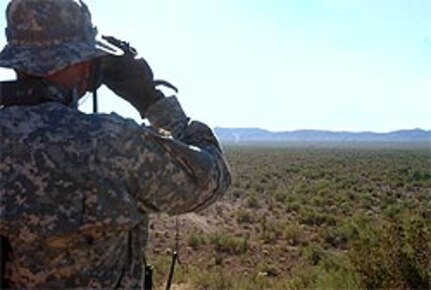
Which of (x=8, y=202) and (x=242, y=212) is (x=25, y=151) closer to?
(x=8, y=202)

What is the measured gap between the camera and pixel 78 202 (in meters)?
2.09

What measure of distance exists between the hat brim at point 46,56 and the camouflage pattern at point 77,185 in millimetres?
114

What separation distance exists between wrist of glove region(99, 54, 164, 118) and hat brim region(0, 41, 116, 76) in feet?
0.35

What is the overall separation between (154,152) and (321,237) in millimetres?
13606

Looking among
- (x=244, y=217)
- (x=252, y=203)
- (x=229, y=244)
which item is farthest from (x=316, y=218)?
(x=229, y=244)

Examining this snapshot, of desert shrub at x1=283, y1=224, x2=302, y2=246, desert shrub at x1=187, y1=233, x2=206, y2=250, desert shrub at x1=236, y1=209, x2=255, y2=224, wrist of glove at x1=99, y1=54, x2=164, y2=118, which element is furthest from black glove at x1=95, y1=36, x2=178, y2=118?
desert shrub at x1=236, y1=209, x2=255, y2=224

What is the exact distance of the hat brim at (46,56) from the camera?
212 cm

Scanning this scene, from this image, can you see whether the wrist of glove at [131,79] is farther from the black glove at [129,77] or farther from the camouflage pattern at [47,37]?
the camouflage pattern at [47,37]

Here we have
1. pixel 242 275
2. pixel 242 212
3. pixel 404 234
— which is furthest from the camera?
pixel 242 212

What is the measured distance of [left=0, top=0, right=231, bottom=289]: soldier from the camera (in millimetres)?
2084

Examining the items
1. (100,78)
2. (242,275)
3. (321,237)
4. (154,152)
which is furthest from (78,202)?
(321,237)

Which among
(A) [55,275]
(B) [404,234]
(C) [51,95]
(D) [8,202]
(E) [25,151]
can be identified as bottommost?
(B) [404,234]

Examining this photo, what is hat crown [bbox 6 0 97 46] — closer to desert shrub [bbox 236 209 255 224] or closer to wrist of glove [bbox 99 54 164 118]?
wrist of glove [bbox 99 54 164 118]

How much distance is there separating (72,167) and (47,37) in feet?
1.36
